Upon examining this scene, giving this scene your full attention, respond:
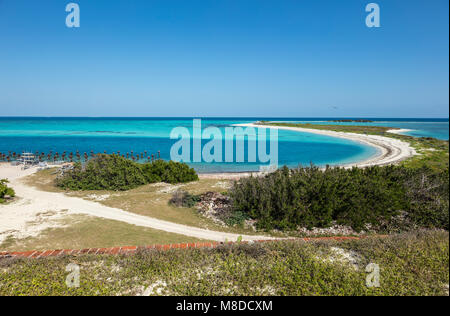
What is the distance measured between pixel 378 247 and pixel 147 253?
5.13 m

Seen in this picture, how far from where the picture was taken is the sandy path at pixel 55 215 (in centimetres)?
792

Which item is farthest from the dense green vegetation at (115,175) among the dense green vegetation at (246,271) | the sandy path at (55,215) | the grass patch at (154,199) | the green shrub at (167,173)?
the dense green vegetation at (246,271)

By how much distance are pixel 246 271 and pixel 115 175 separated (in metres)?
11.6

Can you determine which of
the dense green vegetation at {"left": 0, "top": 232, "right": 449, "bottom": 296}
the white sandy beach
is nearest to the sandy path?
the white sandy beach

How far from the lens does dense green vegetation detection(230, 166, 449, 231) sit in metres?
8.34

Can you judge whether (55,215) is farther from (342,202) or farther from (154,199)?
A: (342,202)

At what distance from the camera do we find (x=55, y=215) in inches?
363

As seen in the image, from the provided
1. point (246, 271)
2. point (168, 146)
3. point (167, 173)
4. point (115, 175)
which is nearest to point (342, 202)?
point (246, 271)

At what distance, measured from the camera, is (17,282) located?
444cm

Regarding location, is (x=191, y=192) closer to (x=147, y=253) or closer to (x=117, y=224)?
(x=117, y=224)

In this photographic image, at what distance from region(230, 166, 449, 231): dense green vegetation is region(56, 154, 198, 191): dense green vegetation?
7.31 meters

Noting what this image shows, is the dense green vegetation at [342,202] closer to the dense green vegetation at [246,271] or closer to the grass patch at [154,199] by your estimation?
the grass patch at [154,199]

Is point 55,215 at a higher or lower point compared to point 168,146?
lower

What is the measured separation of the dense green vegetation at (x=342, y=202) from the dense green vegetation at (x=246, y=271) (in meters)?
2.94
